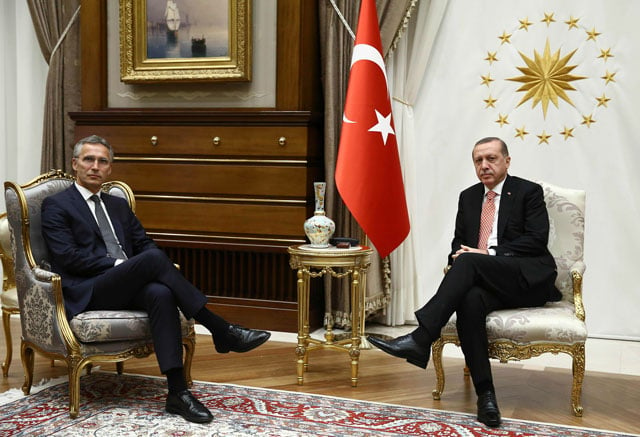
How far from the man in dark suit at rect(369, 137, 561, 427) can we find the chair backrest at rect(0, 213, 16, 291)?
221 centimetres

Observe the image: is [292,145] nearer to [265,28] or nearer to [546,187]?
[265,28]

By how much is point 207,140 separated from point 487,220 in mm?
2216

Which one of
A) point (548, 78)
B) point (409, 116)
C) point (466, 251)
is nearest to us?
point (466, 251)

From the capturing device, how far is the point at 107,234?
406cm

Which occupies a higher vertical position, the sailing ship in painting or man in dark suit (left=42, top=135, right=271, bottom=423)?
the sailing ship in painting

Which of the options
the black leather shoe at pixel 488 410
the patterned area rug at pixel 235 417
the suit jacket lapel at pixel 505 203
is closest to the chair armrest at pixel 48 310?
the patterned area rug at pixel 235 417

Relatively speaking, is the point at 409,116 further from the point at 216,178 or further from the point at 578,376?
the point at 578,376

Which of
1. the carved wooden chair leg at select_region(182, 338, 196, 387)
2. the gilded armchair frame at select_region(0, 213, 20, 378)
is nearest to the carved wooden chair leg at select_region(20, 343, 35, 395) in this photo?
the gilded armchair frame at select_region(0, 213, 20, 378)

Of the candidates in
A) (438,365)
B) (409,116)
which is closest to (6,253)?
(438,365)

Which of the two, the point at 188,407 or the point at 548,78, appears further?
the point at 548,78

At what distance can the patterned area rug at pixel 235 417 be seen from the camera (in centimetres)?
343

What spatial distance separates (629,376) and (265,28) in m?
3.22

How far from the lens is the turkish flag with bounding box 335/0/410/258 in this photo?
470 cm

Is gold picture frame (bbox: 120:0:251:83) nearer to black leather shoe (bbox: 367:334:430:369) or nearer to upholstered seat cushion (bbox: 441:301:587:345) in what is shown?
black leather shoe (bbox: 367:334:430:369)
